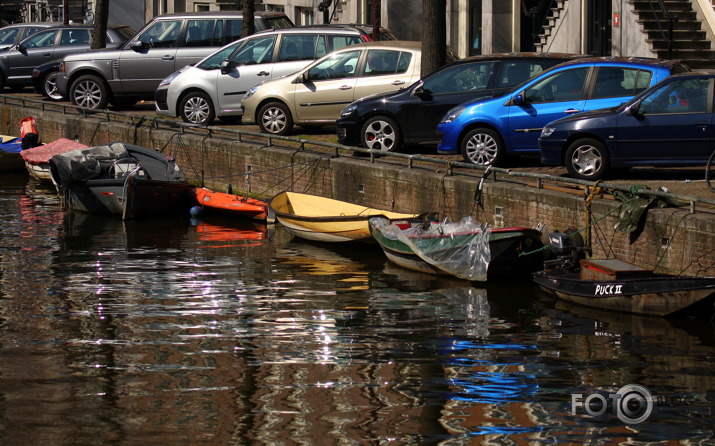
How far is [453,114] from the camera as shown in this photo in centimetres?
1834

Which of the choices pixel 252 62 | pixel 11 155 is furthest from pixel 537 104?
pixel 11 155

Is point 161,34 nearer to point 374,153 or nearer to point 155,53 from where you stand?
point 155,53

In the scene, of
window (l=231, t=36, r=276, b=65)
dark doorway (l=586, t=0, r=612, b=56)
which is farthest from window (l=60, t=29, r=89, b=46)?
dark doorway (l=586, t=0, r=612, b=56)

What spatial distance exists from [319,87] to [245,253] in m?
4.59

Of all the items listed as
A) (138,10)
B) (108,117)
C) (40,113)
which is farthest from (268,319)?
(138,10)

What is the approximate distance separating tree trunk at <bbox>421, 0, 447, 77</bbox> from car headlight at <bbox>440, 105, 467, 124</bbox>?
2.68 m

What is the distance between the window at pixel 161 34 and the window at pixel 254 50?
11.0 ft

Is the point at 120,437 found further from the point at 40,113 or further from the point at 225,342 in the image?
the point at 40,113

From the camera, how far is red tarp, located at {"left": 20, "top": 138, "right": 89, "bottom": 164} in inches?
1012

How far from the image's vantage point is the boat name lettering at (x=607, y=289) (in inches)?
558

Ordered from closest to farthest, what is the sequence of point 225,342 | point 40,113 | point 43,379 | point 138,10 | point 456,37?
point 43,379 → point 225,342 → point 40,113 → point 456,37 → point 138,10

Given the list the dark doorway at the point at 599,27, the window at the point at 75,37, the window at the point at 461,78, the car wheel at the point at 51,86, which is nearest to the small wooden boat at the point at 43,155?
the car wheel at the point at 51,86

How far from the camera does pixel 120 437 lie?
10.1 m

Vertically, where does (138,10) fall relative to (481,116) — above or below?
above
